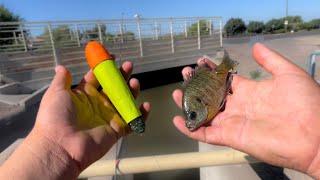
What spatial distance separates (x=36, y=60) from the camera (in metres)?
13.6

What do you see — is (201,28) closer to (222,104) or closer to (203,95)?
(222,104)

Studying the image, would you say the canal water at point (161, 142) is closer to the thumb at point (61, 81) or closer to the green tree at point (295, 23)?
the thumb at point (61, 81)

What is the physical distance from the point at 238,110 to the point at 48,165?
1.32 meters

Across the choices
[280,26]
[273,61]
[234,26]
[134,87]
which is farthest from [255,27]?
[134,87]

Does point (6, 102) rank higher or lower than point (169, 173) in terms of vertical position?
higher

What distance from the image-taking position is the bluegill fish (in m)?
2.55

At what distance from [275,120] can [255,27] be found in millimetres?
59914

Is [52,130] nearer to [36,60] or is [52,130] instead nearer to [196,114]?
[196,114]

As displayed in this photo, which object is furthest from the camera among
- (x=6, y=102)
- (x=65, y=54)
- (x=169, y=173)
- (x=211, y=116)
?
(x=65, y=54)

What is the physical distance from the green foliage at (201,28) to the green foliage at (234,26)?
3286 centimetres

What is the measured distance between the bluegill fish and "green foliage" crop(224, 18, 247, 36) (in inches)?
2090

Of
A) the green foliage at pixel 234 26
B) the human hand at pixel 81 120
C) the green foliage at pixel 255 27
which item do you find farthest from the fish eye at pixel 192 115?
the green foliage at pixel 255 27

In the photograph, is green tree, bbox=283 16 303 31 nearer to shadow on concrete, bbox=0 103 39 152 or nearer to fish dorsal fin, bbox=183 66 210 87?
shadow on concrete, bbox=0 103 39 152

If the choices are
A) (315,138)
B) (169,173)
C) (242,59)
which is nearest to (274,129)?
(315,138)
